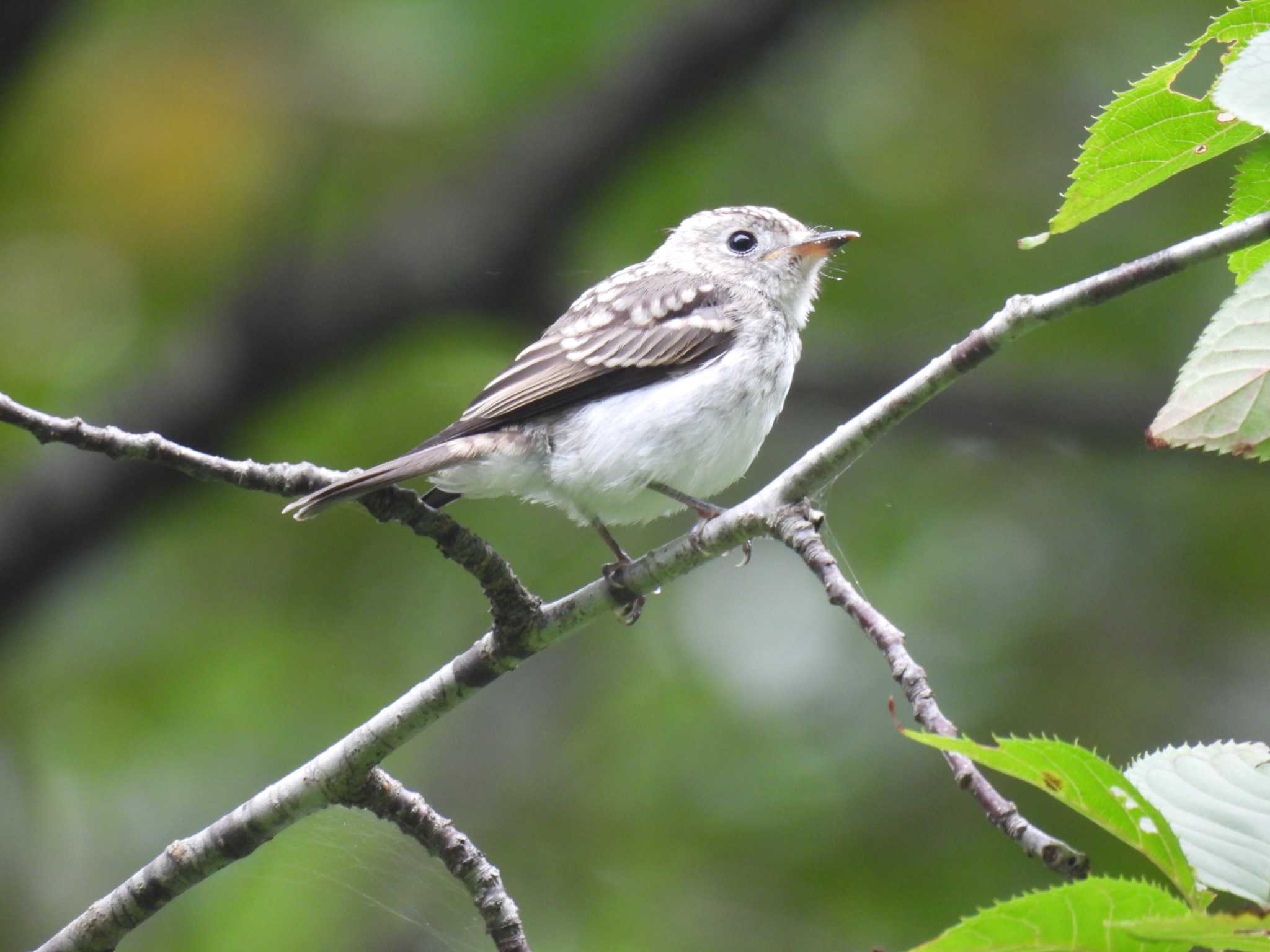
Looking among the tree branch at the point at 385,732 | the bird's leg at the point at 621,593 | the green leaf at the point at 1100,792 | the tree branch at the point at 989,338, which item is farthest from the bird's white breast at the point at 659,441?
the green leaf at the point at 1100,792

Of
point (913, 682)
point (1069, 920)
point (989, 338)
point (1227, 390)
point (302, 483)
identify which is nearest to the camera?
point (1069, 920)

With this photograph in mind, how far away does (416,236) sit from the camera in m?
6.75

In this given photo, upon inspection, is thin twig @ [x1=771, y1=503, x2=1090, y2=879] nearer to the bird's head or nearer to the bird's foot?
the bird's foot

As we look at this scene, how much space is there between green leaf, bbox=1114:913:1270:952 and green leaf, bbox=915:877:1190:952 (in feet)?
0.10

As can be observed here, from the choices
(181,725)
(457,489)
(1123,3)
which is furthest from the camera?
(1123,3)

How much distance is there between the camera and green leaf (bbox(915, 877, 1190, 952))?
1536mm

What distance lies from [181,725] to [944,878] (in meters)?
3.67

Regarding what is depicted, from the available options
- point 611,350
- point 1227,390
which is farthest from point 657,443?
point 1227,390

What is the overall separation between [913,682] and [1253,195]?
103 centimetres

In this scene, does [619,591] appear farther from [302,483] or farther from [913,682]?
[913,682]

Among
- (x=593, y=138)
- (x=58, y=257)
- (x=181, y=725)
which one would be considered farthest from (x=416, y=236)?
(x=181, y=725)

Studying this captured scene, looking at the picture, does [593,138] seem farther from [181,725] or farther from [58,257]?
[181,725]

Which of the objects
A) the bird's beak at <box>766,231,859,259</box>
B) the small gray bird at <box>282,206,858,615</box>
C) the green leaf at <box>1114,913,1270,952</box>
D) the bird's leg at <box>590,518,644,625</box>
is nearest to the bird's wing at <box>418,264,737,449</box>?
the small gray bird at <box>282,206,858,615</box>

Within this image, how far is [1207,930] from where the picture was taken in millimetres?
1440
